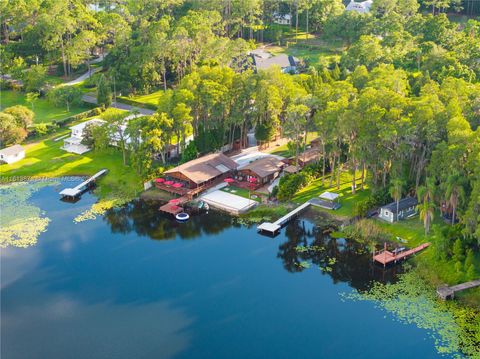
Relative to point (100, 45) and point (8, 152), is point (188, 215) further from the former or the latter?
point (100, 45)

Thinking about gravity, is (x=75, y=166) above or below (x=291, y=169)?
below

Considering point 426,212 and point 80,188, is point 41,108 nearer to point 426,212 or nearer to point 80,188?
point 80,188

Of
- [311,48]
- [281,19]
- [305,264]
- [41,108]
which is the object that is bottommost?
[305,264]

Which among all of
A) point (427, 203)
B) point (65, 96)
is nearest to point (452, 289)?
point (427, 203)

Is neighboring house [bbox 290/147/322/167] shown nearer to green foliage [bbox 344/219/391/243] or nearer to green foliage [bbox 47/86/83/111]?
green foliage [bbox 344/219/391/243]

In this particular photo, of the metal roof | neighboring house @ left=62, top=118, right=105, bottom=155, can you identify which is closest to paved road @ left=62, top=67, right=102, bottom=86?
neighboring house @ left=62, top=118, right=105, bottom=155

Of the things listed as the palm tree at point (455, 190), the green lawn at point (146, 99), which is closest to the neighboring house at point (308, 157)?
the palm tree at point (455, 190)

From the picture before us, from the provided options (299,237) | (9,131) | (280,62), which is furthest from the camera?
(280,62)
